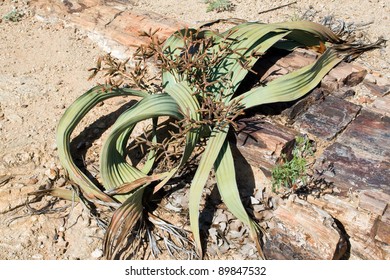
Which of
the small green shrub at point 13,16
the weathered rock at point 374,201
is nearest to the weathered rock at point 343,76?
the weathered rock at point 374,201

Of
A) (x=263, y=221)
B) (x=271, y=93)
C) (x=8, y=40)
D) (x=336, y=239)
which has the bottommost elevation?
(x=8, y=40)

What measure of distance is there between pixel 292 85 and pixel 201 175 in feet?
2.25

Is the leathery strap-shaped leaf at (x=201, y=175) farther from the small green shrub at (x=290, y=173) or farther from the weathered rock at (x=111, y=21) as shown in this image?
the weathered rock at (x=111, y=21)

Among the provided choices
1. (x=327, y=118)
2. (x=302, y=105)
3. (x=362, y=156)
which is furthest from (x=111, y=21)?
(x=362, y=156)

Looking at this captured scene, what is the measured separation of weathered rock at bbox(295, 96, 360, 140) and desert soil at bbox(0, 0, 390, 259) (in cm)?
37

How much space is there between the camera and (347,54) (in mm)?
2826

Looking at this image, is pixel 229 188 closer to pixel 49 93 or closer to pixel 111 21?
pixel 49 93

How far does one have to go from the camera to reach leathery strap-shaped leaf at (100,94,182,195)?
2174 mm

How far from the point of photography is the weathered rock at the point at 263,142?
2.37m

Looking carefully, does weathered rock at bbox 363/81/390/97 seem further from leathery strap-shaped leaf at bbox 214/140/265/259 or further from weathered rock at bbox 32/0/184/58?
weathered rock at bbox 32/0/184/58

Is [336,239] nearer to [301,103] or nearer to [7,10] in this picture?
[301,103]

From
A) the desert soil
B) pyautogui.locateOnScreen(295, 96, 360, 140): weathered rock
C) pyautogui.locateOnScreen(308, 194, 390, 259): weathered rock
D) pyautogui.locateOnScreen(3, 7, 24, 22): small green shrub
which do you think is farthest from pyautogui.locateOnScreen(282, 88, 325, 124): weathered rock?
pyautogui.locateOnScreen(3, 7, 24, 22): small green shrub

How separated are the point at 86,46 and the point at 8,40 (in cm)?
52

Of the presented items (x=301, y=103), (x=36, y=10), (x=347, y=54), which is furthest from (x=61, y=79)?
(x=347, y=54)
